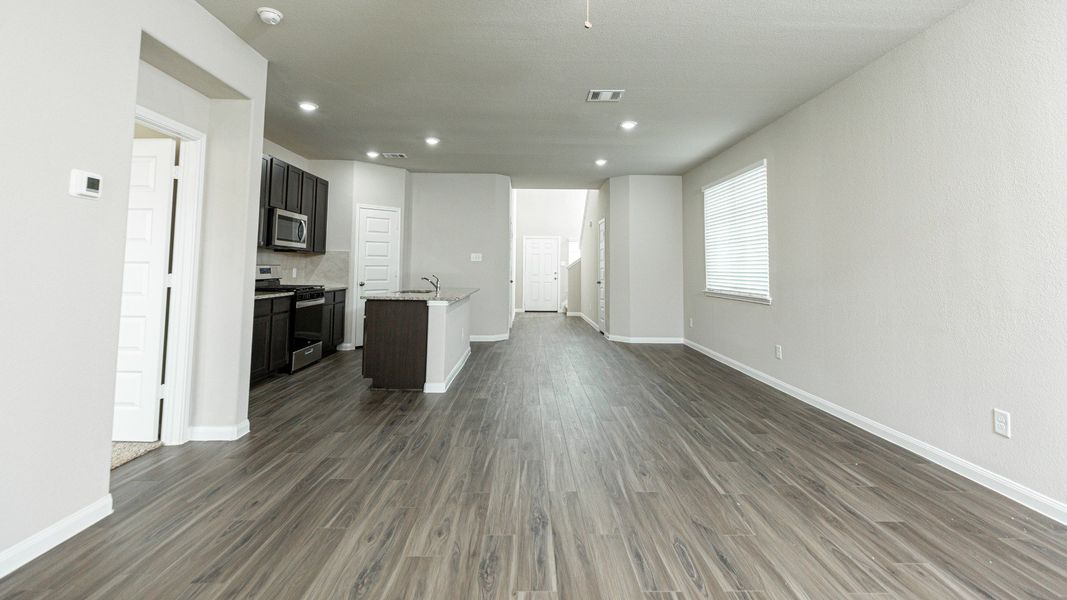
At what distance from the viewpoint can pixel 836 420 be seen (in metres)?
3.02

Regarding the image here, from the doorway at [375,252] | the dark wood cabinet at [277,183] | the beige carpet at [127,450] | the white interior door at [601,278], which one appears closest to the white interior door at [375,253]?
the doorway at [375,252]

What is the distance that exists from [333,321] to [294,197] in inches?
61.4

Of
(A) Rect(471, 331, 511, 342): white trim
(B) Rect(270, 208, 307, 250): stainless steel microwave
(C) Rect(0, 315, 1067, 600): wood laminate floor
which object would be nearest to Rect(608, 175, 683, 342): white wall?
(A) Rect(471, 331, 511, 342): white trim

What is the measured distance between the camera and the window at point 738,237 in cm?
423

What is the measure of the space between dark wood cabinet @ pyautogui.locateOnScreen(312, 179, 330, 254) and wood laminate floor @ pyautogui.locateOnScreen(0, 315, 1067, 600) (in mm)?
2831

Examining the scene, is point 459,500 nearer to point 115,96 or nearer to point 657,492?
point 657,492

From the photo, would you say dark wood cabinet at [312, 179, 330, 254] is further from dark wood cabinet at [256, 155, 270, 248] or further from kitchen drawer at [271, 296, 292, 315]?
kitchen drawer at [271, 296, 292, 315]

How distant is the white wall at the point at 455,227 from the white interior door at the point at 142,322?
3.81 metres

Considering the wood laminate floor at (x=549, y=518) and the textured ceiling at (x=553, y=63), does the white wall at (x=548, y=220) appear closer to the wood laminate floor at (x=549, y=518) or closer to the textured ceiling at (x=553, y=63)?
the textured ceiling at (x=553, y=63)

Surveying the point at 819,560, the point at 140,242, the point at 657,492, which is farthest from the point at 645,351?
the point at 140,242

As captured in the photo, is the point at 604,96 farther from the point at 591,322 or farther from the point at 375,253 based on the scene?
the point at 591,322

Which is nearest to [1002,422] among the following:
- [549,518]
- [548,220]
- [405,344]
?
[549,518]

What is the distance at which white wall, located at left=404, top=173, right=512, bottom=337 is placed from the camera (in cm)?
630

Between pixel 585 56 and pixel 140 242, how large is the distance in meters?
3.10
